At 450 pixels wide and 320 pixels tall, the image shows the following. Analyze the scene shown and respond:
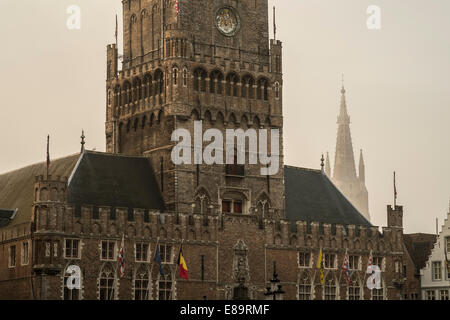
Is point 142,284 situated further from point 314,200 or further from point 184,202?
point 314,200

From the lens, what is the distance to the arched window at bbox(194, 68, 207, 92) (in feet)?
363

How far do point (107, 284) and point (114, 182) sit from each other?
10482mm

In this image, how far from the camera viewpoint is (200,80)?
111m

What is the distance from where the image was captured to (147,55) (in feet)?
372

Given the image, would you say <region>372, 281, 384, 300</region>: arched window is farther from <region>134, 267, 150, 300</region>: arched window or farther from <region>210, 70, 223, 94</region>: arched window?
<region>134, 267, 150, 300</region>: arched window

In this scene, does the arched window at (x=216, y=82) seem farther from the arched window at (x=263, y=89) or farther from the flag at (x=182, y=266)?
the flag at (x=182, y=266)

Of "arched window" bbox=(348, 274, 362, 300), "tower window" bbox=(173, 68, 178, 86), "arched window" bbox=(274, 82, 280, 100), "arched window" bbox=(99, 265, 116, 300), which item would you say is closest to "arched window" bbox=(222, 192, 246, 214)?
"arched window" bbox=(274, 82, 280, 100)

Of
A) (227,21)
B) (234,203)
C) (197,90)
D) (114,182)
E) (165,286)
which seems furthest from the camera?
(227,21)

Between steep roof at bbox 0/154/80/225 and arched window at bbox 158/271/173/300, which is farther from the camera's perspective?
steep roof at bbox 0/154/80/225

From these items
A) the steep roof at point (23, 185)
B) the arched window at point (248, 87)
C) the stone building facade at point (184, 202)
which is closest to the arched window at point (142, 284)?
the stone building facade at point (184, 202)

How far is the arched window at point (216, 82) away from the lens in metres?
111

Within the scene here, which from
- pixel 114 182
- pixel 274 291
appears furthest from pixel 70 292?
pixel 274 291

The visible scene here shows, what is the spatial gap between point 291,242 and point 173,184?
44.4ft

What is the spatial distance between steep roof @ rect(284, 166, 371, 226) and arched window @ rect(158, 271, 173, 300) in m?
16.1
